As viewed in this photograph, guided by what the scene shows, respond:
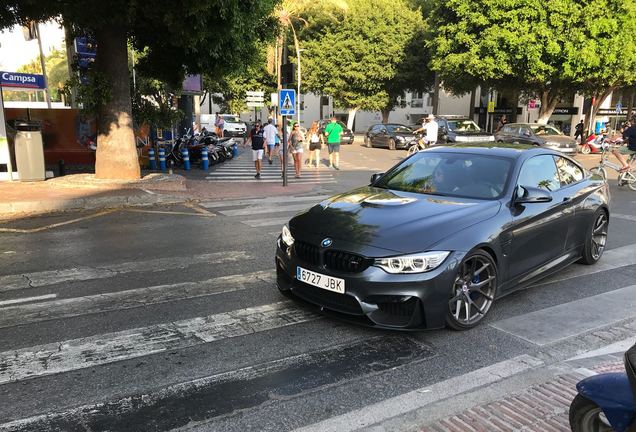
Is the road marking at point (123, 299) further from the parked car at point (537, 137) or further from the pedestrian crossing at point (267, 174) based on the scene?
→ the parked car at point (537, 137)

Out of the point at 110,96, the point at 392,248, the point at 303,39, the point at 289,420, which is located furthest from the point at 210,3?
the point at 303,39

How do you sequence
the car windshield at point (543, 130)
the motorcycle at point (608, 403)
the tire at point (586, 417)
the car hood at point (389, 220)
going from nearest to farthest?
1. the motorcycle at point (608, 403)
2. the tire at point (586, 417)
3. the car hood at point (389, 220)
4. the car windshield at point (543, 130)

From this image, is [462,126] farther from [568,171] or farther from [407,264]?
[407,264]

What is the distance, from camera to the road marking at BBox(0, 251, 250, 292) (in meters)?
5.62

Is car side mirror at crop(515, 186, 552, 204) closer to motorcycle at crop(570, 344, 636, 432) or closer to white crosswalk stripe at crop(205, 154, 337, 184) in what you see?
motorcycle at crop(570, 344, 636, 432)

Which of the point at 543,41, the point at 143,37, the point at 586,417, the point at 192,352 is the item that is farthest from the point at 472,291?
the point at 543,41

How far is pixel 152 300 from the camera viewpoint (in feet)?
16.6

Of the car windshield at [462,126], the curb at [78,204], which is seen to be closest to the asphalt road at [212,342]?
the curb at [78,204]

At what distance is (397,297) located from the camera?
153 inches

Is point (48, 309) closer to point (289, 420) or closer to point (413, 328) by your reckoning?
point (289, 420)

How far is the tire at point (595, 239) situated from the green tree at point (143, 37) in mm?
6938

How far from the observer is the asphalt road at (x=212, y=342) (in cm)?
318

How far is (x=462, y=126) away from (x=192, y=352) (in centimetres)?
2643

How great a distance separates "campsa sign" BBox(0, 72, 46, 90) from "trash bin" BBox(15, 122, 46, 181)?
27.2 feet
